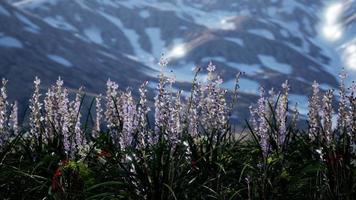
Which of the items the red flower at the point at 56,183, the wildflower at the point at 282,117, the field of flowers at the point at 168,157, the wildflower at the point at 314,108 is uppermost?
the wildflower at the point at 314,108

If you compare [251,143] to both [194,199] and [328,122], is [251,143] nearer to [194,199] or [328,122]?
[328,122]

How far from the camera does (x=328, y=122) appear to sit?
7.79m

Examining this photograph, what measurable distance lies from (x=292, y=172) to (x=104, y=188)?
8.70ft

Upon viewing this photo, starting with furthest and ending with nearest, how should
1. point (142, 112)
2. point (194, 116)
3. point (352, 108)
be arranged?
1. point (194, 116)
2. point (352, 108)
3. point (142, 112)

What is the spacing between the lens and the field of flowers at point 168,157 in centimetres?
678

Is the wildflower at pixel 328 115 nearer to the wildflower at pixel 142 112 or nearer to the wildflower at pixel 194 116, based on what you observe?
the wildflower at pixel 194 116

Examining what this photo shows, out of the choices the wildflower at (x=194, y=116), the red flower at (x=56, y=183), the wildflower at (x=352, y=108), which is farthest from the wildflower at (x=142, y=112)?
the wildflower at (x=352, y=108)

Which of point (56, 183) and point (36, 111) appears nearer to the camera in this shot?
point (56, 183)

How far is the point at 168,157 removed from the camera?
6.68 metres

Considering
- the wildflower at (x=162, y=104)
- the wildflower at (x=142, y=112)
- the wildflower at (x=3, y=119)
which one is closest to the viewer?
the wildflower at (x=142, y=112)

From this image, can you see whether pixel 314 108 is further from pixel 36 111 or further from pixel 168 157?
pixel 36 111

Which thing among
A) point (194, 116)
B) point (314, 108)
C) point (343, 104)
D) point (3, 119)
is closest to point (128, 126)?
point (194, 116)

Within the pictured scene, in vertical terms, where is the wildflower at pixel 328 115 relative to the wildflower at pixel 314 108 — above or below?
below

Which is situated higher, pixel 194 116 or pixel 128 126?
pixel 194 116
